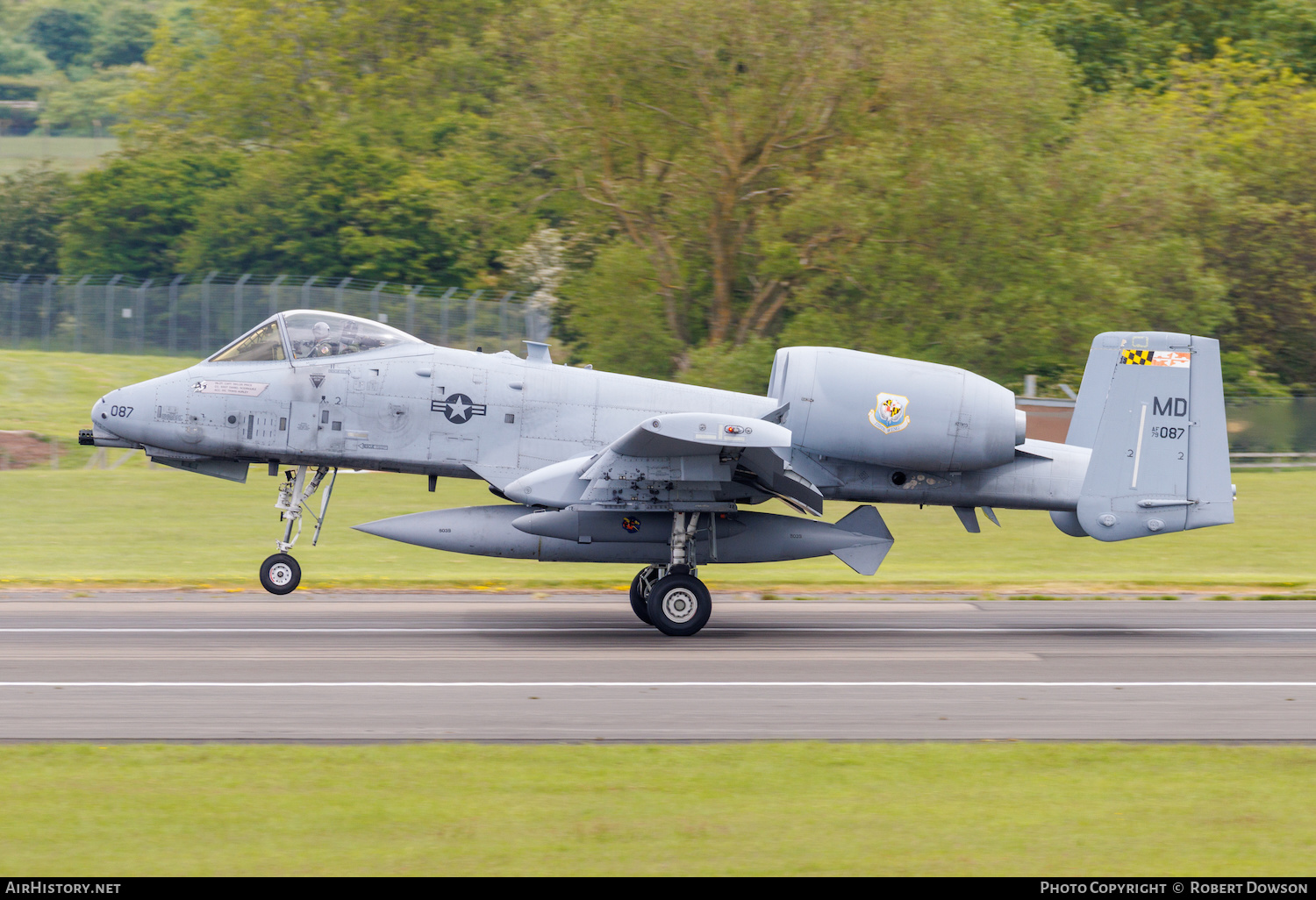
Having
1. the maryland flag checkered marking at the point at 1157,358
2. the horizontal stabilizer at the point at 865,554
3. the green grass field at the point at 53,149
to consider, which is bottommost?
the horizontal stabilizer at the point at 865,554

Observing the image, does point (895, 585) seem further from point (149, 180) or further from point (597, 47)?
point (149, 180)

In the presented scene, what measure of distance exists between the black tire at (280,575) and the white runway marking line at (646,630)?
1046 mm

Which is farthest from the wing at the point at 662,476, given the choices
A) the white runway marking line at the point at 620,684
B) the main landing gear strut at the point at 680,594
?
the white runway marking line at the point at 620,684

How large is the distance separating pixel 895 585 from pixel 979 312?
1735 centimetres

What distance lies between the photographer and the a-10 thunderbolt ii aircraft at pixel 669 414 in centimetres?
1536

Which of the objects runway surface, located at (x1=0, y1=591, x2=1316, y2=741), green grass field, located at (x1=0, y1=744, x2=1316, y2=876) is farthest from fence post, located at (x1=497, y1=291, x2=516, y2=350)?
green grass field, located at (x1=0, y1=744, x2=1316, y2=876)

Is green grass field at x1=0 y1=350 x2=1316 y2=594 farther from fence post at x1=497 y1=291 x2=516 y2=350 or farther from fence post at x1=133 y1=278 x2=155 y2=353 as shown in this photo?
fence post at x1=133 y1=278 x2=155 y2=353

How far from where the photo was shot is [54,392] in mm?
42406

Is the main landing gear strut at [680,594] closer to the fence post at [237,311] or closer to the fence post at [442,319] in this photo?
the fence post at [442,319]

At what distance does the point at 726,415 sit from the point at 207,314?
31.9 meters

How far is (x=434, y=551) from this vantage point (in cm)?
2423

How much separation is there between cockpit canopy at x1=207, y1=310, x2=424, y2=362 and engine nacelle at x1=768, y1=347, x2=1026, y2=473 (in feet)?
15.3

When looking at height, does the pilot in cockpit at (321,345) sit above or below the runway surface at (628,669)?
above

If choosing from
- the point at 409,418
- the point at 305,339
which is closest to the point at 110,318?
the point at 305,339
